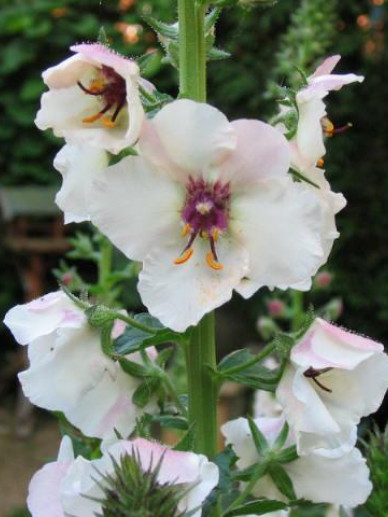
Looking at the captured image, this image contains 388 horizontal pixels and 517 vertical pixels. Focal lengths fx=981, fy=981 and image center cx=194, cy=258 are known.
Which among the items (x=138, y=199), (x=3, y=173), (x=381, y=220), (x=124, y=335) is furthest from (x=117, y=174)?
(x=3, y=173)

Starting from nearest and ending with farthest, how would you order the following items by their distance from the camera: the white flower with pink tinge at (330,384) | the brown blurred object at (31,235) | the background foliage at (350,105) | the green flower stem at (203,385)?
1. the white flower with pink tinge at (330,384)
2. the green flower stem at (203,385)
3. the background foliage at (350,105)
4. the brown blurred object at (31,235)

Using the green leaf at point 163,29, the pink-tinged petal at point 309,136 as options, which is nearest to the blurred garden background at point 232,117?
the green leaf at point 163,29

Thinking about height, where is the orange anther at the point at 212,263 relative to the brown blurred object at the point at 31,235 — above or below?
above

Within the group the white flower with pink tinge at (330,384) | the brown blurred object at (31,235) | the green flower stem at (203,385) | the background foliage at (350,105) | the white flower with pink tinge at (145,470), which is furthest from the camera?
the brown blurred object at (31,235)

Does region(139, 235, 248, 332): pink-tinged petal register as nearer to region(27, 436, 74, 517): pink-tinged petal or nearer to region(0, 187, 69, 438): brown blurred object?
region(27, 436, 74, 517): pink-tinged petal

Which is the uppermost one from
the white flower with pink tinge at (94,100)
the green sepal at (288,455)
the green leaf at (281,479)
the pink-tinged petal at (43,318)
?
the white flower with pink tinge at (94,100)

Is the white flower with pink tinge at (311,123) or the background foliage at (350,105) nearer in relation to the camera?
the white flower with pink tinge at (311,123)

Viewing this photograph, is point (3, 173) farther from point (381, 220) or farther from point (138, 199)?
point (138, 199)

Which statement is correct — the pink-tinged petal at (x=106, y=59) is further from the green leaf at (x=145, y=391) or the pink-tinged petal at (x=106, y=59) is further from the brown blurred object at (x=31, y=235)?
the brown blurred object at (x=31, y=235)

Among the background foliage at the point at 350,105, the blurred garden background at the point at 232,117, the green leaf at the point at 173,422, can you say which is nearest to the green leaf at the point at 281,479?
the green leaf at the point at 173,422
